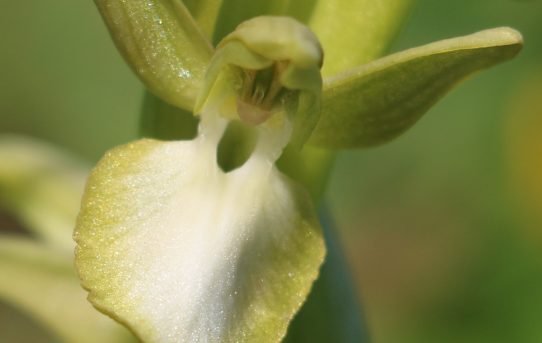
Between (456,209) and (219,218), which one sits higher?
(219,218)

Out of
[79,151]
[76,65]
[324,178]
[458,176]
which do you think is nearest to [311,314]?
[324,178]

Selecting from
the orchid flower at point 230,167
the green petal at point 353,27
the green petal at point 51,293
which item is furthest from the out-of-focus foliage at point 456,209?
the orchid flower at point 230,167

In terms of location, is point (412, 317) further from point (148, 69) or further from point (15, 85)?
point (148, 69)

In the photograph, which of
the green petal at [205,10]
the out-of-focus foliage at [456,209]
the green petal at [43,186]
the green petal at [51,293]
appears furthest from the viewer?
the out-of-focus foliage at [456,209]

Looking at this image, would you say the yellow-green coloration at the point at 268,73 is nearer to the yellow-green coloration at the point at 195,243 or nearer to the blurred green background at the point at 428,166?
the yellow-green coloration at the point at 195,243

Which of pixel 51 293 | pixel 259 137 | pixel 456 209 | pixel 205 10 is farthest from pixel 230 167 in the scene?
pixel 456 209

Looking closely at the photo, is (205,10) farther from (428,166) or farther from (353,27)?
(428,166)
